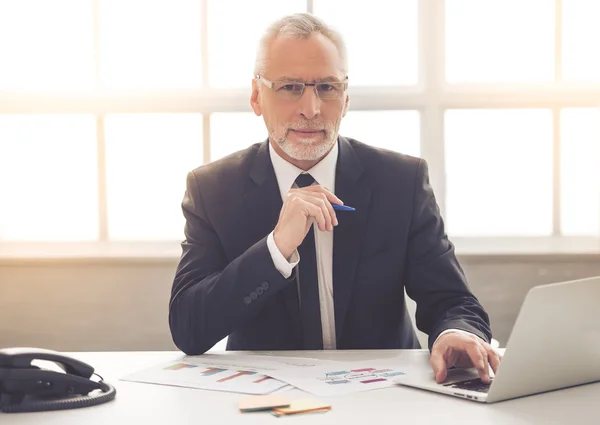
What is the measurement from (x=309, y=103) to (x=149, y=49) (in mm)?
1760

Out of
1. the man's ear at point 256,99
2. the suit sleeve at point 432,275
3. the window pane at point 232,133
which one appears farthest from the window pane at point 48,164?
the suit sleeve at point 432,275

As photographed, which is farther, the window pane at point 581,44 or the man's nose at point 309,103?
the window pane at point 581,44

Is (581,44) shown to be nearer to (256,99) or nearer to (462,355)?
A: (256,99)

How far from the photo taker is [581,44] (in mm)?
3480

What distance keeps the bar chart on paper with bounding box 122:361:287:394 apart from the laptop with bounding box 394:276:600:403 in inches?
10.5

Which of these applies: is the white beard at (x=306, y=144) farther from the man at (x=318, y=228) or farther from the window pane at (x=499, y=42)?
the window pane at (x=499, y=42)

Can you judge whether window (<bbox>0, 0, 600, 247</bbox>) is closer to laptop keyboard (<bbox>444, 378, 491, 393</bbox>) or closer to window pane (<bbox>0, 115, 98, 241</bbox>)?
window pane (<bbox>0, 115, 98, 241</bbox>)

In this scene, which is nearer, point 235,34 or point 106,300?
point 106,300

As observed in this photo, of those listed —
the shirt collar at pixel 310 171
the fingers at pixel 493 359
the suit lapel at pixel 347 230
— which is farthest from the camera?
the shirt collar at pixel 310 171

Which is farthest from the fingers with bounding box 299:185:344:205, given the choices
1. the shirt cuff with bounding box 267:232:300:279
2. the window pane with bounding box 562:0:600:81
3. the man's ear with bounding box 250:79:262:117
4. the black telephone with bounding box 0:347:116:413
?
the window pane with bounding box 562:0:600:81

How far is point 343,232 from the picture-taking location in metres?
2.02

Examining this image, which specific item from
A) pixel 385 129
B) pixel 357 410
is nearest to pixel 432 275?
pixel 357 410

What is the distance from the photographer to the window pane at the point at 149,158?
352 cm

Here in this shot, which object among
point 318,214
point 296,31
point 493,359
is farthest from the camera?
point 296,31
